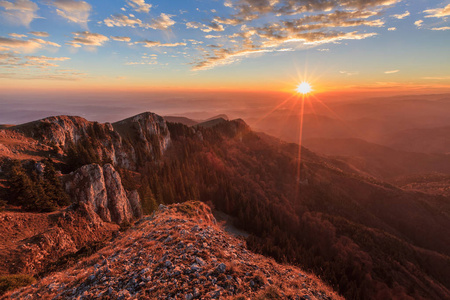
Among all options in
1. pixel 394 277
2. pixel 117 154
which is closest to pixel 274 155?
pixel 394 277

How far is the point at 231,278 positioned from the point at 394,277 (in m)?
101

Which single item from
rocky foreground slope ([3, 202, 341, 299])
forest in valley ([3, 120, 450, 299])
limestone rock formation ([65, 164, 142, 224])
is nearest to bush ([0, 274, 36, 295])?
rocky foreground slope ([3, 202, 341, 299])

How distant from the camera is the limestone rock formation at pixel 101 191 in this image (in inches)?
1624

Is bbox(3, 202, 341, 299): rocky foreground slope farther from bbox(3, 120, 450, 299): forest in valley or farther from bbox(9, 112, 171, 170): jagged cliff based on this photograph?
bbox(9, 112, 171, 170): jagged cliff

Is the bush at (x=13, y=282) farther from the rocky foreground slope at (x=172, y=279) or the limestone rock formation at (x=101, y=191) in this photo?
the limestone rock formation at (x=101, y=191)

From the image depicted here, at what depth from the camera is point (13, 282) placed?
1603 centimetres

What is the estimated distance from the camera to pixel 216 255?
16.9 meters

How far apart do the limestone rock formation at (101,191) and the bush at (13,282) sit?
21.4 metres

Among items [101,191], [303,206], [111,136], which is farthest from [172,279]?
[303,206]

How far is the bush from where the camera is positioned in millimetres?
15570

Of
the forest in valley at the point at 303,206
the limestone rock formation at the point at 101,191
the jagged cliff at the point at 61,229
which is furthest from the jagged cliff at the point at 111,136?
the jagged cliff at the point at 61,229

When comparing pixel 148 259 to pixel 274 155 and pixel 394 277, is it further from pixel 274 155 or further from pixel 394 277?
pixel 274 155

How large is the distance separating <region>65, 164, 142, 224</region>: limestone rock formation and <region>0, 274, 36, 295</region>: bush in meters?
21.4

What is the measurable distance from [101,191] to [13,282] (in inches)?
1257
